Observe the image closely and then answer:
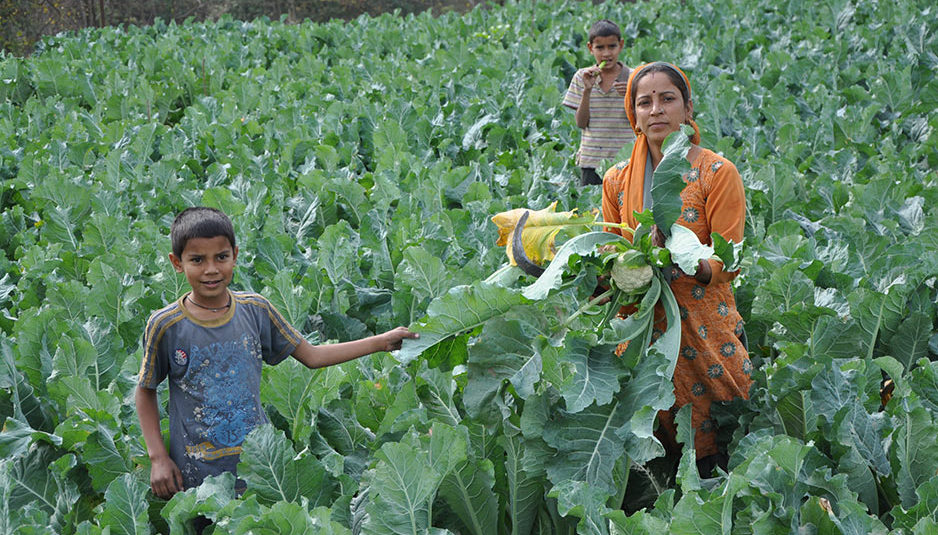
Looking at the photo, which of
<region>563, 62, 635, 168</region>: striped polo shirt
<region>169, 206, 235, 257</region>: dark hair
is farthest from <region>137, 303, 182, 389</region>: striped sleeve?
<region>563, 62, 635, 168</region>: striped polo shirt

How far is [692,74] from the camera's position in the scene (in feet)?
31.5

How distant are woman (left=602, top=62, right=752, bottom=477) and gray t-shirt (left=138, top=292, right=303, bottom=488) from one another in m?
1.16

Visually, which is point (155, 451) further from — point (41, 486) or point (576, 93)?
point (576, 93)

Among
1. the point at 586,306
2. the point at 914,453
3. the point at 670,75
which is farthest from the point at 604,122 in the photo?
the point at 914,453

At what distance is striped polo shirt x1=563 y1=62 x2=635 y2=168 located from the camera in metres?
5.53

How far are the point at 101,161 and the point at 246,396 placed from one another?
5.01 metres

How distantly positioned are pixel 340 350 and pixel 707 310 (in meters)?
1.05

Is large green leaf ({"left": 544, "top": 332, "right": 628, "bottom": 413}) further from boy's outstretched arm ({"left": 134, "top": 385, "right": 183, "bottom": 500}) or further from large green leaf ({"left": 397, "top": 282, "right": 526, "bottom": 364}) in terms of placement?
boy's outstretched arm ({"left": 134, "top": 385, "right": 183, "bottom": 500})

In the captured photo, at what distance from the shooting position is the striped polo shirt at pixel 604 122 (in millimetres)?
5531

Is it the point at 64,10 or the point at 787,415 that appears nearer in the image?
the point at 787,415

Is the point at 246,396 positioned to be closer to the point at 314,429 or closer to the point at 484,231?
the point at 314,429

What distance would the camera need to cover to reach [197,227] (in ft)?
8.41

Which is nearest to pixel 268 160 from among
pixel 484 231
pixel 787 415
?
pixel 484 231

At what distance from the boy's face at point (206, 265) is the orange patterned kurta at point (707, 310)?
117 centimetres
